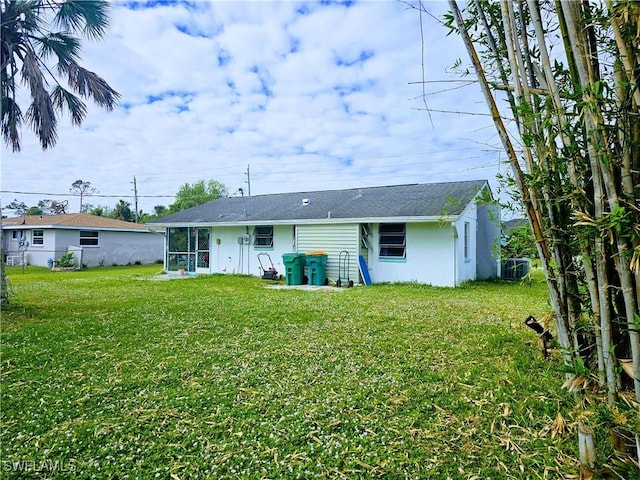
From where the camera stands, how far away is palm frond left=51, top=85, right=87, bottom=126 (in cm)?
751

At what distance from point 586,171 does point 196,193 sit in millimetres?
34041

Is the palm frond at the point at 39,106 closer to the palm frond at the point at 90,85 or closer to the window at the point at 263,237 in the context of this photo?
the palm frond at the point at 90,85

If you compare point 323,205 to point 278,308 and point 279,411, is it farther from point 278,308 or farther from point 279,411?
point 279,411

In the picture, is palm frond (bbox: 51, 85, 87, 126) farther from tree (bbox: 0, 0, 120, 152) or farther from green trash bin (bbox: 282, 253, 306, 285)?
green trash bin (bbox: 282, 253, 306, 285)

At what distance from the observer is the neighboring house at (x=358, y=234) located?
11.0 metres

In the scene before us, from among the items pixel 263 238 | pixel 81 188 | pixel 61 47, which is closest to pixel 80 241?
pixel 263 238

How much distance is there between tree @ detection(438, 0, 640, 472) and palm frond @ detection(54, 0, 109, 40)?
25.3 ft

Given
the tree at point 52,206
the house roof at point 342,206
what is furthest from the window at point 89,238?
the tree at point 52,206

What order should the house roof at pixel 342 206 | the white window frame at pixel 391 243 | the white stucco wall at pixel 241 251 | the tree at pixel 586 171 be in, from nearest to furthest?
1. the tree at pixel 586 171
2. the house roof at pixel 342 206
3. the white window frame at pixel 391 243
4. the white stucco wall at pixel 241 251

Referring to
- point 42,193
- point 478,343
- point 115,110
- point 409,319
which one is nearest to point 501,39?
point 478,343

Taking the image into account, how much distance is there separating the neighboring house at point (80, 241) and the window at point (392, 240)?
15786 mm

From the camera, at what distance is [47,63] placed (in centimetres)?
724

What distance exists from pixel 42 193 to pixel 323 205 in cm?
2261

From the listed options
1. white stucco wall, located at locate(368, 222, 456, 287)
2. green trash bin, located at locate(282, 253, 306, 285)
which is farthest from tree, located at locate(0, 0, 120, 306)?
white stucco wall, located at locate(368, 222, 456, 287)
